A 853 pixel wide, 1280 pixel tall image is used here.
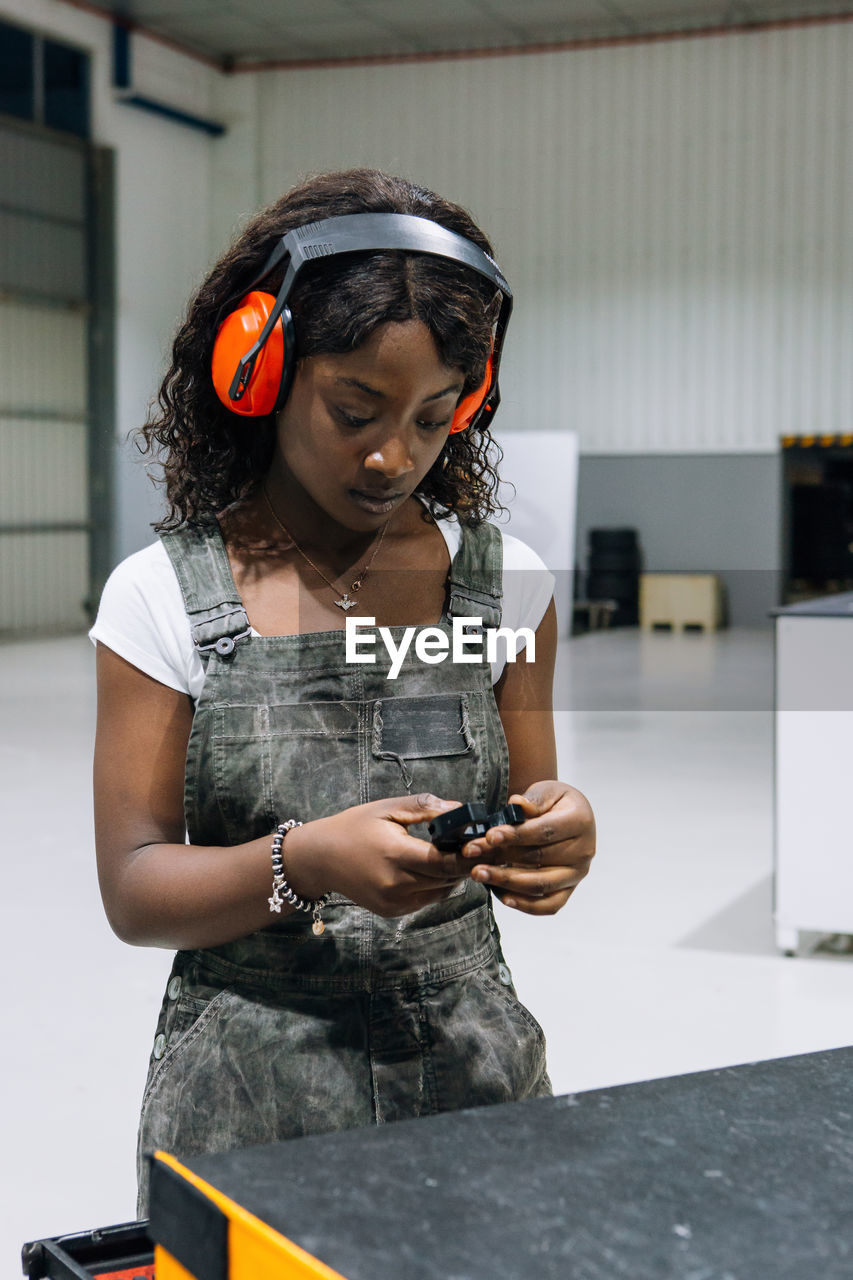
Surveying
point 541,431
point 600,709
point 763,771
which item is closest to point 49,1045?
point 763,771

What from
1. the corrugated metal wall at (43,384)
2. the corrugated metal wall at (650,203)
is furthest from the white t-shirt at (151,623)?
the corrugated metal wall at (650,203)

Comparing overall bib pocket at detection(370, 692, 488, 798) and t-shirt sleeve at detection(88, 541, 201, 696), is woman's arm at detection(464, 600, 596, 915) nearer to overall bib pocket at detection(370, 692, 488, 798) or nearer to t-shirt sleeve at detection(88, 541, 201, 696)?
overall bib pocket at detection(370, 692, 488, 798)

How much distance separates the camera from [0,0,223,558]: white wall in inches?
455

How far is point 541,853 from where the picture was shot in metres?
1.05

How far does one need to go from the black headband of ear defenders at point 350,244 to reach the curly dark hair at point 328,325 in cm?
1

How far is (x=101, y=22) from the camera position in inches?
449

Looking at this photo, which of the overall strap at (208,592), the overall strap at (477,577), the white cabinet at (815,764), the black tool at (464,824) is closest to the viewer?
the black tool at (464,824)

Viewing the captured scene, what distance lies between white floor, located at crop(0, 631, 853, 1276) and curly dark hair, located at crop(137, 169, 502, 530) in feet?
4.57

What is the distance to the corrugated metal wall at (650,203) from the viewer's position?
11.6m

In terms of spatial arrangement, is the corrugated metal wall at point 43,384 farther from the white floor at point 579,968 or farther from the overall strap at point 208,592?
the overall strap at point 208,592

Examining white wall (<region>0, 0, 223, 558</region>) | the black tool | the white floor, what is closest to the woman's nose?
the black tool

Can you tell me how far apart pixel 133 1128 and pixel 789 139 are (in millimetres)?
11080

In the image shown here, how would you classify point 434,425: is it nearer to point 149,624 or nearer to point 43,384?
point 149,624

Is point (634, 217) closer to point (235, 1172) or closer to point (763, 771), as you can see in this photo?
point (763, 771)
